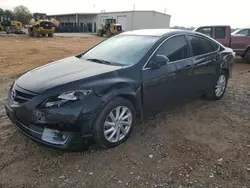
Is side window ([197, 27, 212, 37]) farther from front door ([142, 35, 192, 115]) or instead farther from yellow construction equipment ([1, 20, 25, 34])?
yellow construction equipment ([1, 20, 25, 34])

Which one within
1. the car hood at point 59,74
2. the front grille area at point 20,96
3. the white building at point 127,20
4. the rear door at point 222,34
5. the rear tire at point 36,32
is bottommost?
the front grille area at point 20,96

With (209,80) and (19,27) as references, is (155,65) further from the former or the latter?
(19,27)

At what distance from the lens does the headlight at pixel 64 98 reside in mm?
2744

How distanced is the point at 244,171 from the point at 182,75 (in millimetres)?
1730

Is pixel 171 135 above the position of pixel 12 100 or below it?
below

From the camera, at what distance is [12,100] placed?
310 centimetres

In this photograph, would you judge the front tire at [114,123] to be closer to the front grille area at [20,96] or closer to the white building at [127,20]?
the front grille area at [20,96]

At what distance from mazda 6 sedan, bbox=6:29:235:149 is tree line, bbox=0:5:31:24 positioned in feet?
195

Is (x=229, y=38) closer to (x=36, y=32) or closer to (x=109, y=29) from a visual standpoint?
(x=36, y=32)

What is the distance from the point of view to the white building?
144 ft

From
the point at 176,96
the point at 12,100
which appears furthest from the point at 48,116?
the point at 176,96

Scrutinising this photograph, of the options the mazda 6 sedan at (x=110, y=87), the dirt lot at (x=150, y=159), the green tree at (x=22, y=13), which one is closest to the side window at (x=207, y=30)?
the mazda 6 sedan at (x=110, y=87)

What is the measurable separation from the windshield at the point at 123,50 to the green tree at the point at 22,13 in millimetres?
59011

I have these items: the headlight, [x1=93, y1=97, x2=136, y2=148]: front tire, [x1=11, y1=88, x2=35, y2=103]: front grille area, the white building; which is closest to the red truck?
[x1=93, y1=97, x2=136, y2=148]: front tire
